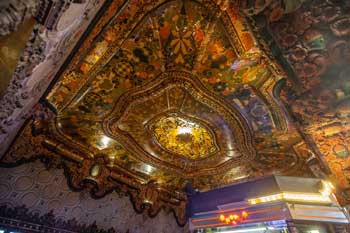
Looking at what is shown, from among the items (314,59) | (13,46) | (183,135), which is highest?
(183,135)

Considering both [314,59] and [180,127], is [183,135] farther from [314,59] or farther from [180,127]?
[314,59]

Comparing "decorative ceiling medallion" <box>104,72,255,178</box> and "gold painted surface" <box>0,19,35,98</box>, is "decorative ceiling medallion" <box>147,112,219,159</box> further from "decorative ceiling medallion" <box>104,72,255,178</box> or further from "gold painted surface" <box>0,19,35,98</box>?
"gold painted surface" <box>0,19,35,98</box>

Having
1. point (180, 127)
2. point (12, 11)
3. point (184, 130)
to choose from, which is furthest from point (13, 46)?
point (184, 130)

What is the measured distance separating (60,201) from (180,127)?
149 inches

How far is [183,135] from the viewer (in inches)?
194

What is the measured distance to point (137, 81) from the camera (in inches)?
140

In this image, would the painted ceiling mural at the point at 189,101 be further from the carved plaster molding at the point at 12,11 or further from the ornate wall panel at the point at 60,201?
the carved plaster molding at the point at 12,11

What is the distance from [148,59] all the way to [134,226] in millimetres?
5664

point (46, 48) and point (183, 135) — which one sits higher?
point (183, 135)

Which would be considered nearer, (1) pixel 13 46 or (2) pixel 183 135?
(1) pixel 13 46

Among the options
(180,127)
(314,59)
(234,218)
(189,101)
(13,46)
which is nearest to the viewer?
(13,46)

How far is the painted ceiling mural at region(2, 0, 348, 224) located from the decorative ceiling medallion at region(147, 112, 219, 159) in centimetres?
3

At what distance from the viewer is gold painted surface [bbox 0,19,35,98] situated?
1.46 meters

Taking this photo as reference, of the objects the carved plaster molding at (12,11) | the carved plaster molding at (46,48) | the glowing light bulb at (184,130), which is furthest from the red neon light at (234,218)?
the carved plaster molding at (12,11)
